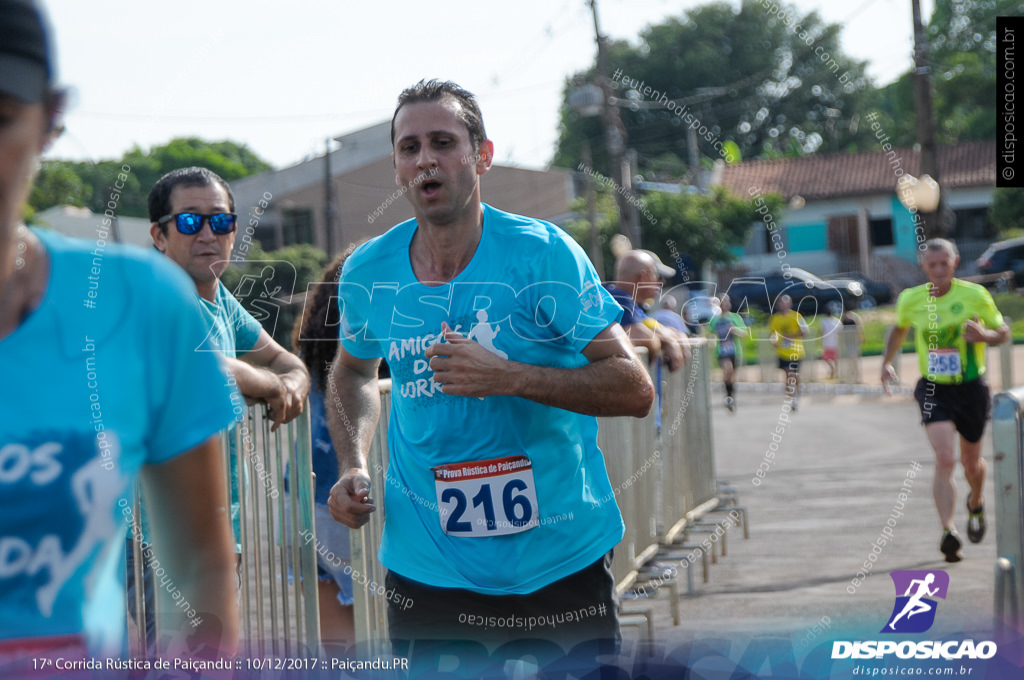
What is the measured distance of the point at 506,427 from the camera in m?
2.73

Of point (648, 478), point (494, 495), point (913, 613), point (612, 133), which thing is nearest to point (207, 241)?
point (494, 495)

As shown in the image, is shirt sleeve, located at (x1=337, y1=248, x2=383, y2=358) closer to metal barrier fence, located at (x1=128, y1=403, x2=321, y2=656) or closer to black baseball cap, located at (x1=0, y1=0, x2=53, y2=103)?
metal barrier fence, located at (x1=128, y1=403, x2=321, y2=656)

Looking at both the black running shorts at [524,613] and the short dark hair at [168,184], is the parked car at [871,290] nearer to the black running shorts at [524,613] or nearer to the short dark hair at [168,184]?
the short dark hair at [168,184]

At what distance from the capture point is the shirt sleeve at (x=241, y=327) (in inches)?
139

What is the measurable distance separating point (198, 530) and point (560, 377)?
129cm

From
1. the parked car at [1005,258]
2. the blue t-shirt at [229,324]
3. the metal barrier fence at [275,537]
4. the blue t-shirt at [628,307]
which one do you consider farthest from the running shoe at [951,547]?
the parked car at [1005,258]

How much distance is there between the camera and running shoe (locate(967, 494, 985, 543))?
746 centimetres

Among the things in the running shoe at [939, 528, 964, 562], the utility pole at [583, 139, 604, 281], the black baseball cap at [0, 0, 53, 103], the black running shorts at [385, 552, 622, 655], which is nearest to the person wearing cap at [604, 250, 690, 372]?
the running shoe at [939, 528, 964, 562]

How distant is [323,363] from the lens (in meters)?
4.40

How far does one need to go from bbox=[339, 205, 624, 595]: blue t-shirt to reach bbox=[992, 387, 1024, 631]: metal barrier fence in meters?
0.94

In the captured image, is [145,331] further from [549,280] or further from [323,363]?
[323,363]

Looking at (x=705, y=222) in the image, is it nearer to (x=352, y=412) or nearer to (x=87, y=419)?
(x=352, y=412)

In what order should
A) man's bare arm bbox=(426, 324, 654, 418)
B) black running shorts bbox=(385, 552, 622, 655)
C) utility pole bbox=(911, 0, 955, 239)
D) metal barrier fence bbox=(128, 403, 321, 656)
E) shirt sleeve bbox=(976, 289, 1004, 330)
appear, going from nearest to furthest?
man's bare arm bbox=(426, 324, 654, 418) → black running shorts bbox=(385, 552, 622, 655) → metal barrier fence bbox=(128, 403, 321, 656) → shirt sleeve bbox=(976, 289, 1004, 330) → utility pole bbox=(911, 0, 955, 239)

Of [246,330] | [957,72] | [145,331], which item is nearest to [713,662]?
[145,331]
